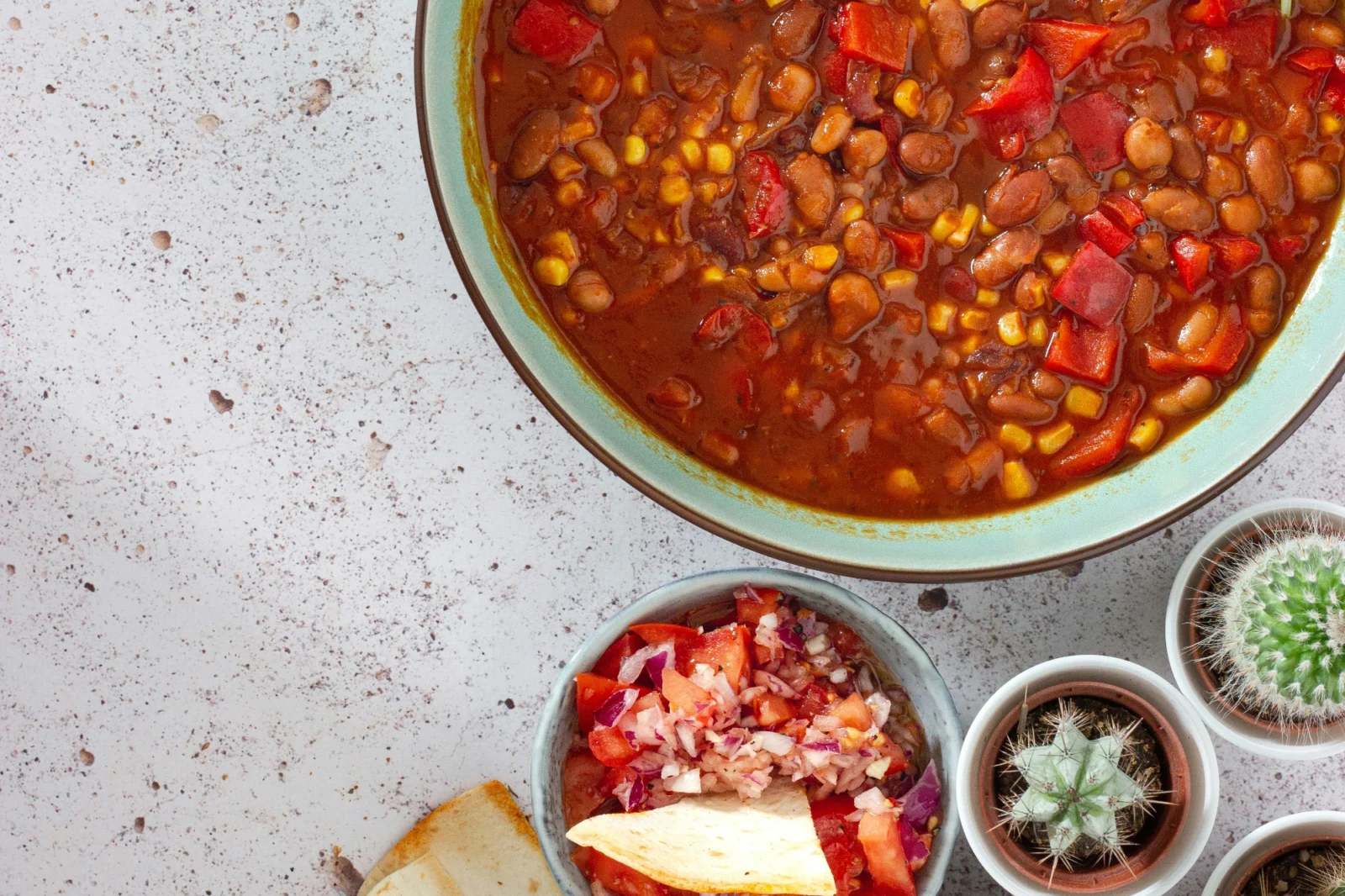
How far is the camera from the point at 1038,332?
8.01ft

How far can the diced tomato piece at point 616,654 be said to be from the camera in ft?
8.59

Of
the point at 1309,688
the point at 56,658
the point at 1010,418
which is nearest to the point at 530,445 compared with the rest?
the point at 1010,418

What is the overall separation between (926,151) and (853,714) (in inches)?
52.2

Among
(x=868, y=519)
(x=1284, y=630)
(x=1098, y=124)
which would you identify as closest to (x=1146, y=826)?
(x=1284, y=630)

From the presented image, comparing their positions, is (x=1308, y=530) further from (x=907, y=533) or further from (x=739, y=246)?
(x=739, y=246)

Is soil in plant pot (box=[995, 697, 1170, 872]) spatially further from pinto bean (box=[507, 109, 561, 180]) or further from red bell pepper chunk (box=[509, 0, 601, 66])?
red bell pepper chunk (box=[509, 0, 601, 66])

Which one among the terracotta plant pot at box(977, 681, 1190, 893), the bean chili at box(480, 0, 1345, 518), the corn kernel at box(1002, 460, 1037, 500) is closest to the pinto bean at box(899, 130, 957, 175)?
the bean chili at box(480, 0, 1345, 518)

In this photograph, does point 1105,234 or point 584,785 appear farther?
point 584,785

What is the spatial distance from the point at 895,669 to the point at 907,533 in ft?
1.29

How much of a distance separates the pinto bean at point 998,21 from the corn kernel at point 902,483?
38.7 inches

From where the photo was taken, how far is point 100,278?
→ 2.87 m

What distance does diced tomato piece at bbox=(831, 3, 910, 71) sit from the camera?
234 cm

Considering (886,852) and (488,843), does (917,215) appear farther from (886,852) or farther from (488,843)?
(488,843)

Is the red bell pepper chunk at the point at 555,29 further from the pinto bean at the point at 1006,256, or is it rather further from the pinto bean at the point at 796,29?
the pinto bean at the point at 1006,256
